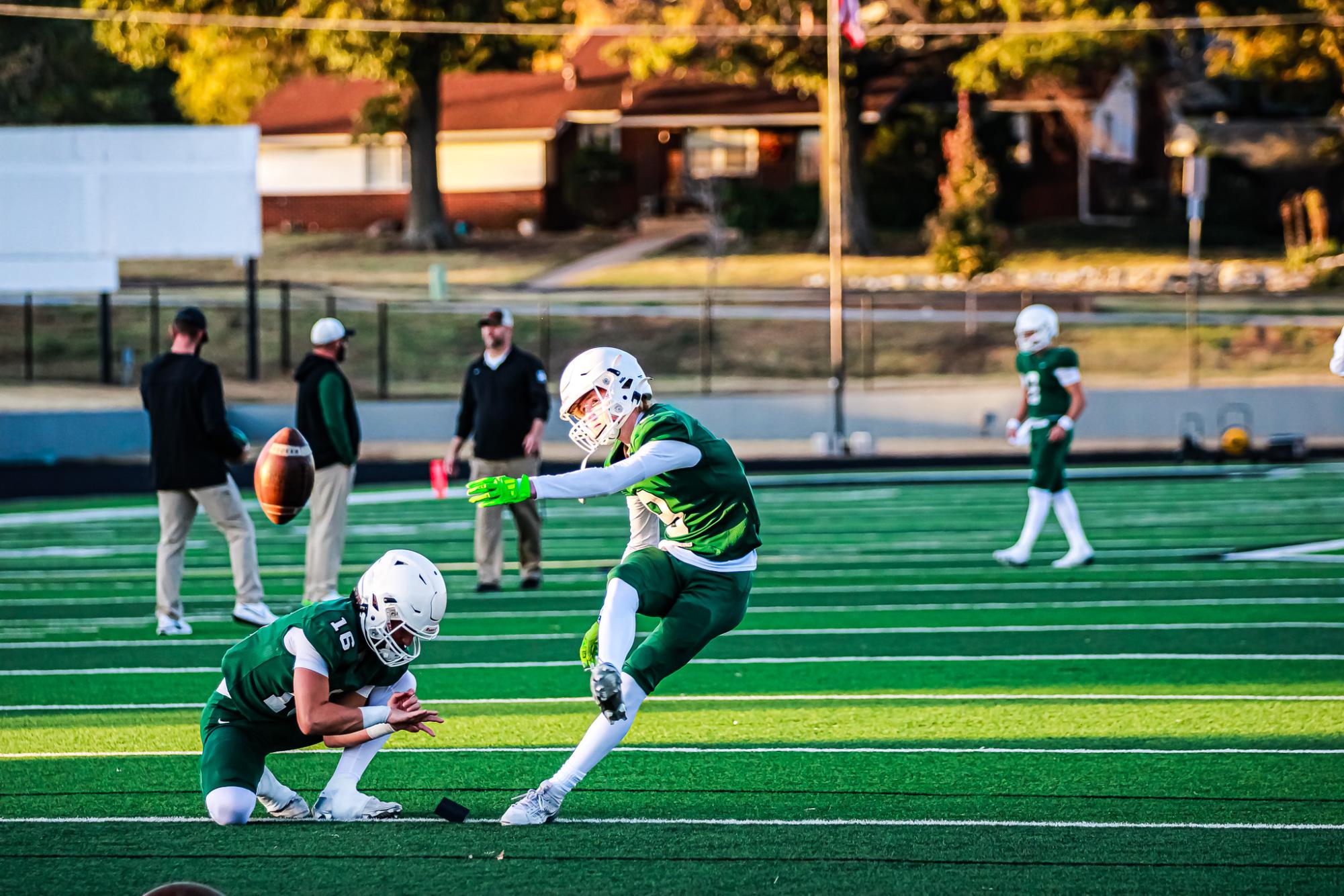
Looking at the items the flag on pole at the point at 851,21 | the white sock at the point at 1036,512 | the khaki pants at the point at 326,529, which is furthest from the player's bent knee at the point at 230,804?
the flag on pole at the point at 851,21

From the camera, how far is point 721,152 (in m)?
52.7

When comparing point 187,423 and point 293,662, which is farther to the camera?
point 187,423

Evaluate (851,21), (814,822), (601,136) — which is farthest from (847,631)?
(601,136)

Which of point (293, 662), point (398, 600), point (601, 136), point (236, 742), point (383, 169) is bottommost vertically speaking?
point (236, 742)

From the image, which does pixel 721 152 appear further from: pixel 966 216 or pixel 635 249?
pixel 966 216

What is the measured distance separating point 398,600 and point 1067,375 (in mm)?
8536

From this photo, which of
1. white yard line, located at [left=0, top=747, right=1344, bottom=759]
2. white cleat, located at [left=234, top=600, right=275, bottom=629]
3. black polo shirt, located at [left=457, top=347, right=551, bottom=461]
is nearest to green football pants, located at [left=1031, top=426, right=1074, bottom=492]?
black polo shirt, located at [left=457, top=347, right=551, bottom=461]

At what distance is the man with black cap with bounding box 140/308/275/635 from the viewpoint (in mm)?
10867

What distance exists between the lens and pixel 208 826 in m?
6.48

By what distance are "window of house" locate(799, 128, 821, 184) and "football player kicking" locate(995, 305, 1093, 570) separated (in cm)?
3825

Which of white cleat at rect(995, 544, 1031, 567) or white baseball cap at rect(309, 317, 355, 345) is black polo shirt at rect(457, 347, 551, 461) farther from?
white cleat at rect(995, 544, 1031, 567)

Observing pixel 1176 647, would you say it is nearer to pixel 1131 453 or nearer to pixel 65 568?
pixel 65 568

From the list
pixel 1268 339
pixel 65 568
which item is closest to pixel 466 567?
pixel 65 568

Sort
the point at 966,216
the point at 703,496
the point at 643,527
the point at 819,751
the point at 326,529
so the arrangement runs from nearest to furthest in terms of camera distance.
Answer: the point at 703,496 < the point at 643,527 < the point at 819,751 < the point at 326,529 < the point at 966,216
